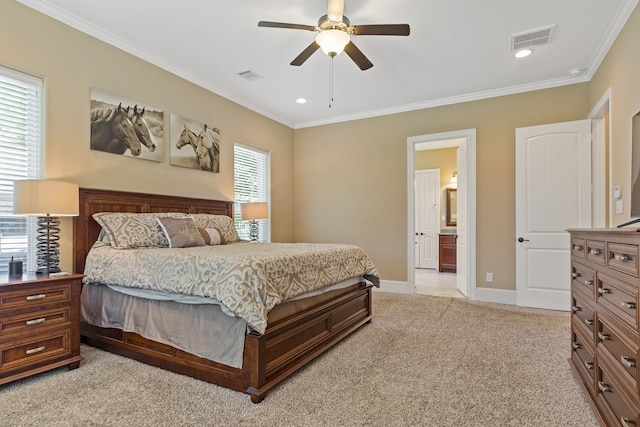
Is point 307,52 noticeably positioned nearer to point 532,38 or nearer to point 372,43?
point 372,43

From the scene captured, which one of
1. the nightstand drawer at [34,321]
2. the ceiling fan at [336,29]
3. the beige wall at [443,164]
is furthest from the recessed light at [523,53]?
the nightstand drawer at [34,321]

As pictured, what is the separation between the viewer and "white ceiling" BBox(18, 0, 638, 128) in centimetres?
281

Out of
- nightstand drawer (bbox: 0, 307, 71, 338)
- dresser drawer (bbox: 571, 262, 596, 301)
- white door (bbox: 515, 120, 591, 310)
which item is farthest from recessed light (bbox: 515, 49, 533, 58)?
nightstand drawer (bbox: 0, 307, 71, 338)

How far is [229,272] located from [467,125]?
413 centimetres

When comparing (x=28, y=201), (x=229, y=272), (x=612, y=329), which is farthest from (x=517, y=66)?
(x=28, y=201)

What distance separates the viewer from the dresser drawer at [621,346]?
138cm

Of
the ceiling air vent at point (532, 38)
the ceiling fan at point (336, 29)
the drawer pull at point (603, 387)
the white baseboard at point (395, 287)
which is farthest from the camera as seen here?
the white baseboard at point (395, 287)

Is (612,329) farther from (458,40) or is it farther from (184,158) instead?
(184,158)

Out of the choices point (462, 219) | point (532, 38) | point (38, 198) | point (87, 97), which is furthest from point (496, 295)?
point (87, 97)

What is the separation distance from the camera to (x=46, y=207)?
7.98 feet

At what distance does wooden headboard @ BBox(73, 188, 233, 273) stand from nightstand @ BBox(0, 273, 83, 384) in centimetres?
55

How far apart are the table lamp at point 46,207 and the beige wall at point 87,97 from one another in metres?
0.24

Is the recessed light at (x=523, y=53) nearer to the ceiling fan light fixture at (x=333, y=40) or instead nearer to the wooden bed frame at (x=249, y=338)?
the ceiling fan light fixture at (x=333, y=40)

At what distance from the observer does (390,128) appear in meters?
5.35
